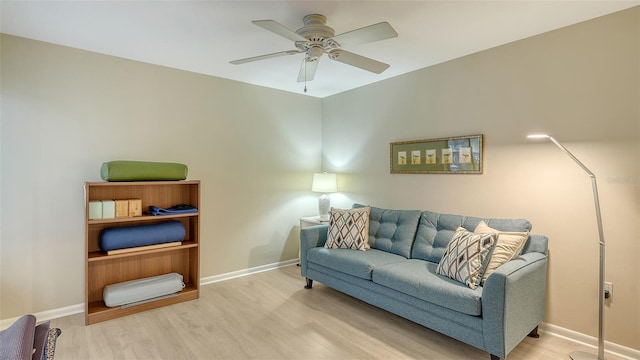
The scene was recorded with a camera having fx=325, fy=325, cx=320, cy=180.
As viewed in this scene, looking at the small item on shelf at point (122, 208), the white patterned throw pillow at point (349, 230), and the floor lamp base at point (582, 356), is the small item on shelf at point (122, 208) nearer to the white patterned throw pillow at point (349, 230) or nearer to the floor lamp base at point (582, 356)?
the white patterned throw pillow at point (349, 230)

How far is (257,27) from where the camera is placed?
253 cm

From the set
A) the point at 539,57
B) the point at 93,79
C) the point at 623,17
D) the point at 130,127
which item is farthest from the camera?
the point at 130,127

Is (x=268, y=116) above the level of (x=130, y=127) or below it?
above

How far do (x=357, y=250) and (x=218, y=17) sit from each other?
2418mm

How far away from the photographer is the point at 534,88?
8.90 feet

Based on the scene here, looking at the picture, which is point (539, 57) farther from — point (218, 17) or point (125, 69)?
point (125, 69)

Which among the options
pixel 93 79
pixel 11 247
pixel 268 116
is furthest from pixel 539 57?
pixel 11 247

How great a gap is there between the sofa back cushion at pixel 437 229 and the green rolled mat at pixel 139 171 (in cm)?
242

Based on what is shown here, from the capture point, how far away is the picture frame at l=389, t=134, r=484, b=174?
3.11 m

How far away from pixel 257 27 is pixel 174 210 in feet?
6.32

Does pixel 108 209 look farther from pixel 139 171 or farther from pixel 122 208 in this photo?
pixel 139 171

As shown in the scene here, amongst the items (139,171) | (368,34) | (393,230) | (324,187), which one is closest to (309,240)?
(393,230)

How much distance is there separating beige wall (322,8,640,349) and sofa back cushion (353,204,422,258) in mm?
355

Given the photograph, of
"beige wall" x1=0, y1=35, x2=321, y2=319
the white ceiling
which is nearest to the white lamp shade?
"beige wall" x1=0, y1=35, x2=321, y2=319
